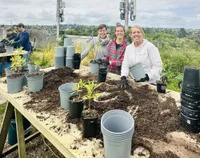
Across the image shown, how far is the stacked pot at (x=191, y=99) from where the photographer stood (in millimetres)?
1045

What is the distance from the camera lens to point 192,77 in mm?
1053

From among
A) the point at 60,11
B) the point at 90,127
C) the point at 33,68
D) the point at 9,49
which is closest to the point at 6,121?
the point at 33,68

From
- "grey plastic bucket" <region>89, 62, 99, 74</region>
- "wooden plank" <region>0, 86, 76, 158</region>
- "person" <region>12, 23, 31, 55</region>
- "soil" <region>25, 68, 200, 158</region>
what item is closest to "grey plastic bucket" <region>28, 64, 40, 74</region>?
"soil" <region>25, 68, 200, 158</region>

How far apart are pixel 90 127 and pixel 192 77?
0.63 meters

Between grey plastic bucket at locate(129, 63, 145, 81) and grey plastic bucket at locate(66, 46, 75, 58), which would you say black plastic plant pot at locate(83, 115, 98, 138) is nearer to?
grey plastic bucket at locate(129, 63, 145, 81)

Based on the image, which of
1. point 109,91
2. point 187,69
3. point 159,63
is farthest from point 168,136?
point 159,63

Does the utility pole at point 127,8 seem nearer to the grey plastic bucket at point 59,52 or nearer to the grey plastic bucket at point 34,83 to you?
the grey plastic bucket at point 59,52

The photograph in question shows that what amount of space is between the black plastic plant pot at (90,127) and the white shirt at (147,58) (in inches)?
45.2

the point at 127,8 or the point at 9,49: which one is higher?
the point at 127,8

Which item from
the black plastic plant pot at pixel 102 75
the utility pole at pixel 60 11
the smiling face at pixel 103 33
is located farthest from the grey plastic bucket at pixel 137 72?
the utility pole at pixel 60 11

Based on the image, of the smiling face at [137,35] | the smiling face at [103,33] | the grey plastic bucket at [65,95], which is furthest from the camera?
the smiling face at [103,33]

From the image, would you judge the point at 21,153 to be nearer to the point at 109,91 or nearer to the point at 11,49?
the point at 109,91

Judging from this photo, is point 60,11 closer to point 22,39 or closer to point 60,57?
point 22,39

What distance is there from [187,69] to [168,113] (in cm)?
38
